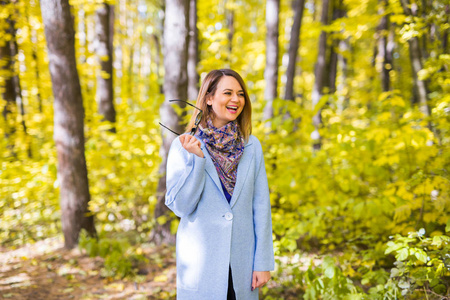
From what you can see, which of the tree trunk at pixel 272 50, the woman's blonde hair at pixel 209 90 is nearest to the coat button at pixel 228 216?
the woman's blonde hair at pixel 209 90

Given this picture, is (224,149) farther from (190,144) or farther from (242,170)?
(190,144)

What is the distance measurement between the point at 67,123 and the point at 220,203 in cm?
365

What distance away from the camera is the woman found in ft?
5.64

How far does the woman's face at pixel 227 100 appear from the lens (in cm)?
191

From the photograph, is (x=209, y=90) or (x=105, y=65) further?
(x=105, y=65)

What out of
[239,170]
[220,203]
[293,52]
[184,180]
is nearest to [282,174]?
[239,170]

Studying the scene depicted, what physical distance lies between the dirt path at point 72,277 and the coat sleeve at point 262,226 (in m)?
2.08

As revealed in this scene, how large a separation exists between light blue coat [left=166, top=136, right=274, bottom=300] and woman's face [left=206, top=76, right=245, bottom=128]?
0.82 feet

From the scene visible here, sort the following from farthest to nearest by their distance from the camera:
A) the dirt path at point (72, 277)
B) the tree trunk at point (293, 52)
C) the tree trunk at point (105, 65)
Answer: the tree trunk at point (105, 65) < the tree trunk at point (293, 52) < the dirt path at point (72, 277)

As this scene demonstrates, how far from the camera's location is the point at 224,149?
1.87 meters

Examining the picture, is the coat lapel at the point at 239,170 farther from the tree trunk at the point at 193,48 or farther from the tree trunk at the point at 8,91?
the tree trunk at the point at 8,91

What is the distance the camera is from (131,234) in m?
5.29

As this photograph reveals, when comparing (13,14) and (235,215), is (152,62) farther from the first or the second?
(235,215)

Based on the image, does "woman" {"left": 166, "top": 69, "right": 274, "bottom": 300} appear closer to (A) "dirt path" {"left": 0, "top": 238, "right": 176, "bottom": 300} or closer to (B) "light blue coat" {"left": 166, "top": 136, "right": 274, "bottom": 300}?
(B) "light blue coat" {"left": 166, "top": 136, "right": 274, "bottom": 300}
